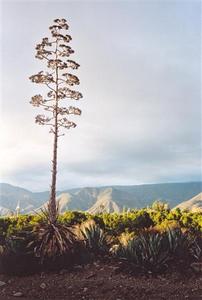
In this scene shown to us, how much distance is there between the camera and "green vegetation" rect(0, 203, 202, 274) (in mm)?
10711

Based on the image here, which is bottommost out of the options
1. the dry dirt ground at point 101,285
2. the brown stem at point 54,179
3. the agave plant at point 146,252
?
the dry dirt ground at point 101,285

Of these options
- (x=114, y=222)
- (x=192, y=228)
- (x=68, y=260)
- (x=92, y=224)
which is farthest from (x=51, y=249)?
(x=192, y=228)

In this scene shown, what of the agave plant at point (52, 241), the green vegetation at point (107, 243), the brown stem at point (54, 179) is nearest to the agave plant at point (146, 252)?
the green vegetation at point (107, 243)

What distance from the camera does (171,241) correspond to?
11.1 m

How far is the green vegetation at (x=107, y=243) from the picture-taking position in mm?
10711

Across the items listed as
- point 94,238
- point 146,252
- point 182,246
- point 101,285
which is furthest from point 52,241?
point 182,246

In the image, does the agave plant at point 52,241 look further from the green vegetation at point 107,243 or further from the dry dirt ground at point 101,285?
the dry dirt ground at point 101,285

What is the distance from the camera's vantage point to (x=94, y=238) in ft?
39.9

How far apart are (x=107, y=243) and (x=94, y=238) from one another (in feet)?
1.48

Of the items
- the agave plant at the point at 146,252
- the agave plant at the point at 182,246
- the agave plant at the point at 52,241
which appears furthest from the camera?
the agave plant at the point at 52,241

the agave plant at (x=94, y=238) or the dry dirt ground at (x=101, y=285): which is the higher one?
the agave plant at (x=94, y=238)

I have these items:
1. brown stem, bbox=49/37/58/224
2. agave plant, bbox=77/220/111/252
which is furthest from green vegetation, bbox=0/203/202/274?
brown stem, bbox=49/37/58/224

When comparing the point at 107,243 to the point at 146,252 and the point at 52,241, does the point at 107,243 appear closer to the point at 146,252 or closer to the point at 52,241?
the point at 52,241

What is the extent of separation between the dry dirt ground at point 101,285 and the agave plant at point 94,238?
2.13 feet
